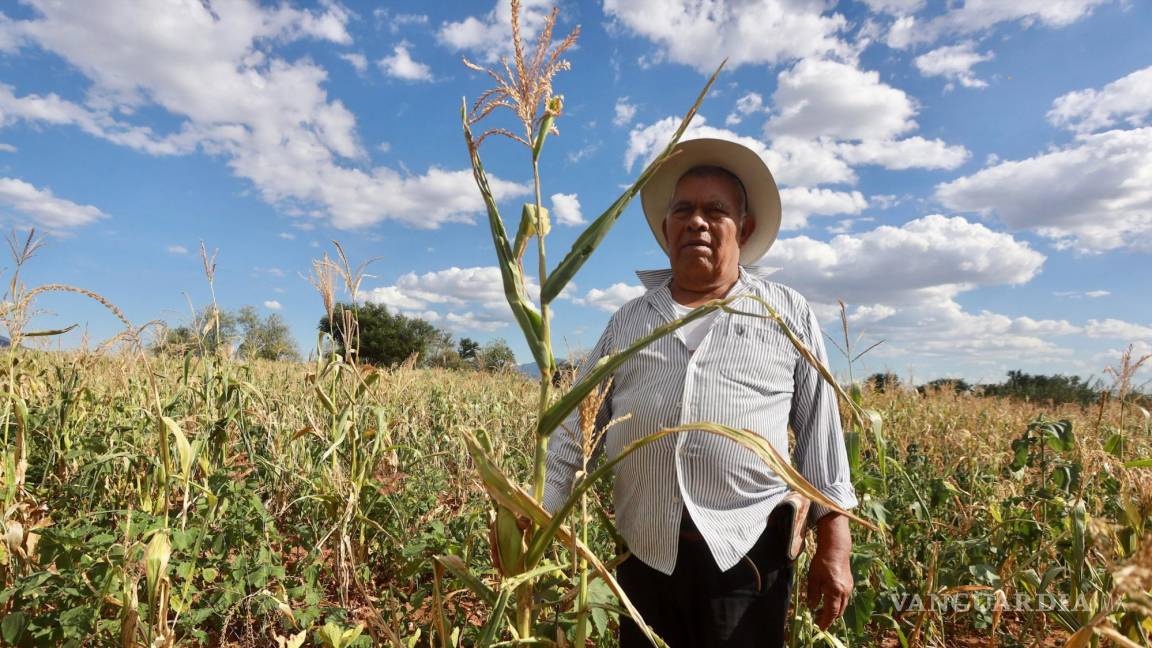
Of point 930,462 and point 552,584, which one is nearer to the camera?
point 552,584

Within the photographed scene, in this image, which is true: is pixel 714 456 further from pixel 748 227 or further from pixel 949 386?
pixel 949 386

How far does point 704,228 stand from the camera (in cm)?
185

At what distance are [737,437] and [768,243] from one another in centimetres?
145

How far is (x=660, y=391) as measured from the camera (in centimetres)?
172

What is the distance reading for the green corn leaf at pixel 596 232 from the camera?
3.05 feet

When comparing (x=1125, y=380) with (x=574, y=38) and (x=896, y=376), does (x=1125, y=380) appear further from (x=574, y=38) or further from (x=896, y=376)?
(x=896, y=376)

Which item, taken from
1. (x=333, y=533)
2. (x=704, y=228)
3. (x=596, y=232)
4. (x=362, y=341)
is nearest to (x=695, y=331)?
(x=704, y=228)

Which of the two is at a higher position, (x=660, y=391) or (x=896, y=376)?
(x=896, y=376)

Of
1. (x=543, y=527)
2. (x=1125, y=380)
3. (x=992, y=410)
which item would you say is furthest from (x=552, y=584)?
→ (x=992, y=410)

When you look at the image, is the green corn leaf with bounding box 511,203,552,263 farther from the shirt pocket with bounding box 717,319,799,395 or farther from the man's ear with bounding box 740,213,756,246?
the man's ear with bounding box 740,213,756,246

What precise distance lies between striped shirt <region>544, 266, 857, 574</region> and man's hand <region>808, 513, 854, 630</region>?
5 centimetres

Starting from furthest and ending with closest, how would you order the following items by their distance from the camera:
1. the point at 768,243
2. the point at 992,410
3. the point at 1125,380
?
the point at 992,410 → the point at 1125,380 → the point at 768,243

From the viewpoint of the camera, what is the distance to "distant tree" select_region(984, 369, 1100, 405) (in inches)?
450

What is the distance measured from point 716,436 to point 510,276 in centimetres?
89
